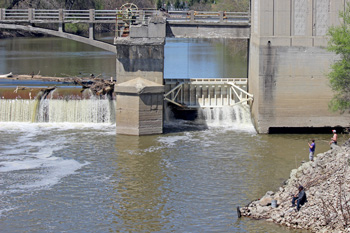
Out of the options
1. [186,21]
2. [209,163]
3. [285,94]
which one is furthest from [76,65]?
[209,163]

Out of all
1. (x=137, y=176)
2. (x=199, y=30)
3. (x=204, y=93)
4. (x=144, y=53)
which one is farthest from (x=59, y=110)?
(x=137, y=176)

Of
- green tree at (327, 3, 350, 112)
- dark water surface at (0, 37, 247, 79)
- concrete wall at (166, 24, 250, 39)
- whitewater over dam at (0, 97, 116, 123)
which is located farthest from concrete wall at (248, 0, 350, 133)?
dark water surface at (0, 37, 247, 79)

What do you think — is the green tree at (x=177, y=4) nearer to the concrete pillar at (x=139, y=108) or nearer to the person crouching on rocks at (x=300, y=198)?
the concrete pillar at (x=139, y=108)

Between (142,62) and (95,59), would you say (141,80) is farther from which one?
(95,59)

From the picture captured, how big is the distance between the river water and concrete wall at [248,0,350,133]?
1.36 metres

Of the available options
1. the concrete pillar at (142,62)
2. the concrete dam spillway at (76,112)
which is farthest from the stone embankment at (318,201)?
the concrete pillar at (142,62)

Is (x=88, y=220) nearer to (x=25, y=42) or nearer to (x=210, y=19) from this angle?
(x=210, y=19)

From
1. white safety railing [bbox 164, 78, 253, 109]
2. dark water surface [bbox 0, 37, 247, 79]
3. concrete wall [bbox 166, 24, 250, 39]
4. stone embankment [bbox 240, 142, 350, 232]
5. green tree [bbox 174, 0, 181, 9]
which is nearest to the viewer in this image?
stone embankment [bbox 240, 142, 350, 232]

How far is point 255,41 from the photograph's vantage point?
36.2m

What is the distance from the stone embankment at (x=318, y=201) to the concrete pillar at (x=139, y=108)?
1172 cm

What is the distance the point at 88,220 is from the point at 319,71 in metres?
17.4

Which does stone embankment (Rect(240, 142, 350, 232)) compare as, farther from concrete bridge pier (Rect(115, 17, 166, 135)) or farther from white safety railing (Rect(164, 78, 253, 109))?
white safety railing (Rect(164, 78, 253, 109))

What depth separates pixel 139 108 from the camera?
34312mm

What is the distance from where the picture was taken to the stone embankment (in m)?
20.2
